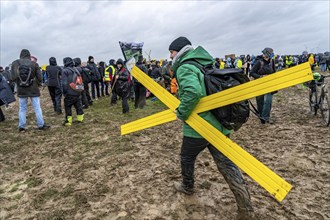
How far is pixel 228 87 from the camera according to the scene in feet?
8.80

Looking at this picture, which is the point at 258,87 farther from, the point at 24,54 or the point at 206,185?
the point at 24,54

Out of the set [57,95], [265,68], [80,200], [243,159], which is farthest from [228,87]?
[57,95]

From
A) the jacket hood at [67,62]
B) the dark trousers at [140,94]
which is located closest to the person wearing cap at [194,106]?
the jacket hood at [67,62]

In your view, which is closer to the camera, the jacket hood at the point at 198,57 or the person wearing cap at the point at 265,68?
the jacket hood at the point at 198,57

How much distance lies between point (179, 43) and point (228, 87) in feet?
2.91

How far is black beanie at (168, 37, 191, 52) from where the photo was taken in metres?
3.11

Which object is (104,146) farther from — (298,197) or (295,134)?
(295,134)

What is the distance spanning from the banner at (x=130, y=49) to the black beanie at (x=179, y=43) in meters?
8.41

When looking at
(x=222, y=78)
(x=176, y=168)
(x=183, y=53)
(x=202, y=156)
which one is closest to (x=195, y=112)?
(x=222, y=78)

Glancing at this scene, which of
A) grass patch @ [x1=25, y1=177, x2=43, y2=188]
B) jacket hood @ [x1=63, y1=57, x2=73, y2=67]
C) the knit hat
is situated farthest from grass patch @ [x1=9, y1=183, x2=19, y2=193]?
the knit hat

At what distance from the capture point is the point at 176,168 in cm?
455

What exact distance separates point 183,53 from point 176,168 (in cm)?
233

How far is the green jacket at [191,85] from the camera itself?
2740 mm

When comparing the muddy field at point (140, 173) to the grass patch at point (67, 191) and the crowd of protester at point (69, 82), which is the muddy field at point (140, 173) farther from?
the crowd of protester at point (69, 82)
